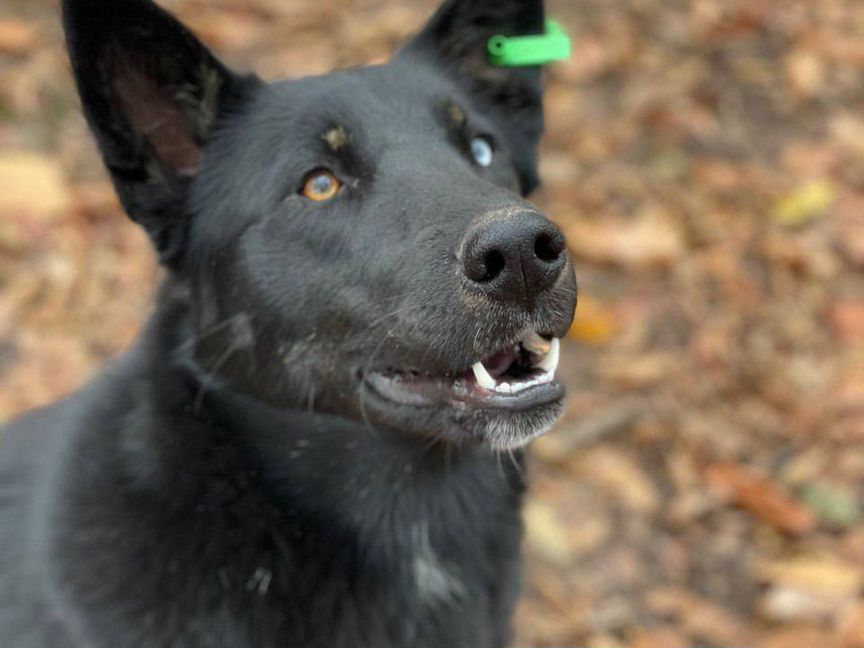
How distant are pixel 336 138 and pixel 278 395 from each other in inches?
24.2

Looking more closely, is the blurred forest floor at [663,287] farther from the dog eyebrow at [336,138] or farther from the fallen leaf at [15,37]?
the dog eyebrow at [336,138]

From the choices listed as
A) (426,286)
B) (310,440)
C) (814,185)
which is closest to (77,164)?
(310,440)

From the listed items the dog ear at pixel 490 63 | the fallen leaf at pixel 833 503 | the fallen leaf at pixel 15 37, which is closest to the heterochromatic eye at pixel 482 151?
the dog ear at pixel 490 63

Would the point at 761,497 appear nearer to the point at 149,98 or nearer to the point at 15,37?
the point at 149,98

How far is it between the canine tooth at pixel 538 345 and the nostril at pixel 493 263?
0.93ft

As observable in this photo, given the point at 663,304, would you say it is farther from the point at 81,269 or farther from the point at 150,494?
the point at 150,494

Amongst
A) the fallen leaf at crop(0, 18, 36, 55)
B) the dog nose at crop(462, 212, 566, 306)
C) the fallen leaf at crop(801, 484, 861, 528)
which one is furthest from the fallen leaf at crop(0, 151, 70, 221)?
the fallen leaf at crop(801, 484, 861, 528)

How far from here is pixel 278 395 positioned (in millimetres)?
2566

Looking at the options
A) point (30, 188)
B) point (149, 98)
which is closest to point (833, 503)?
point (149, 98)

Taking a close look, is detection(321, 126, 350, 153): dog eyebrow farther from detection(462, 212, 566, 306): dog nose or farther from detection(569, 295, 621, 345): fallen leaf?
detection(569, 295, 621, 345): fallen leaf

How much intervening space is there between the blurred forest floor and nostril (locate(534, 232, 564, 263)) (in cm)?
196

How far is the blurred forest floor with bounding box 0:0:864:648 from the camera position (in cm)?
386

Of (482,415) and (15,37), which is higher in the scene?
(15,37)

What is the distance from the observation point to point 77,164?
489cm
